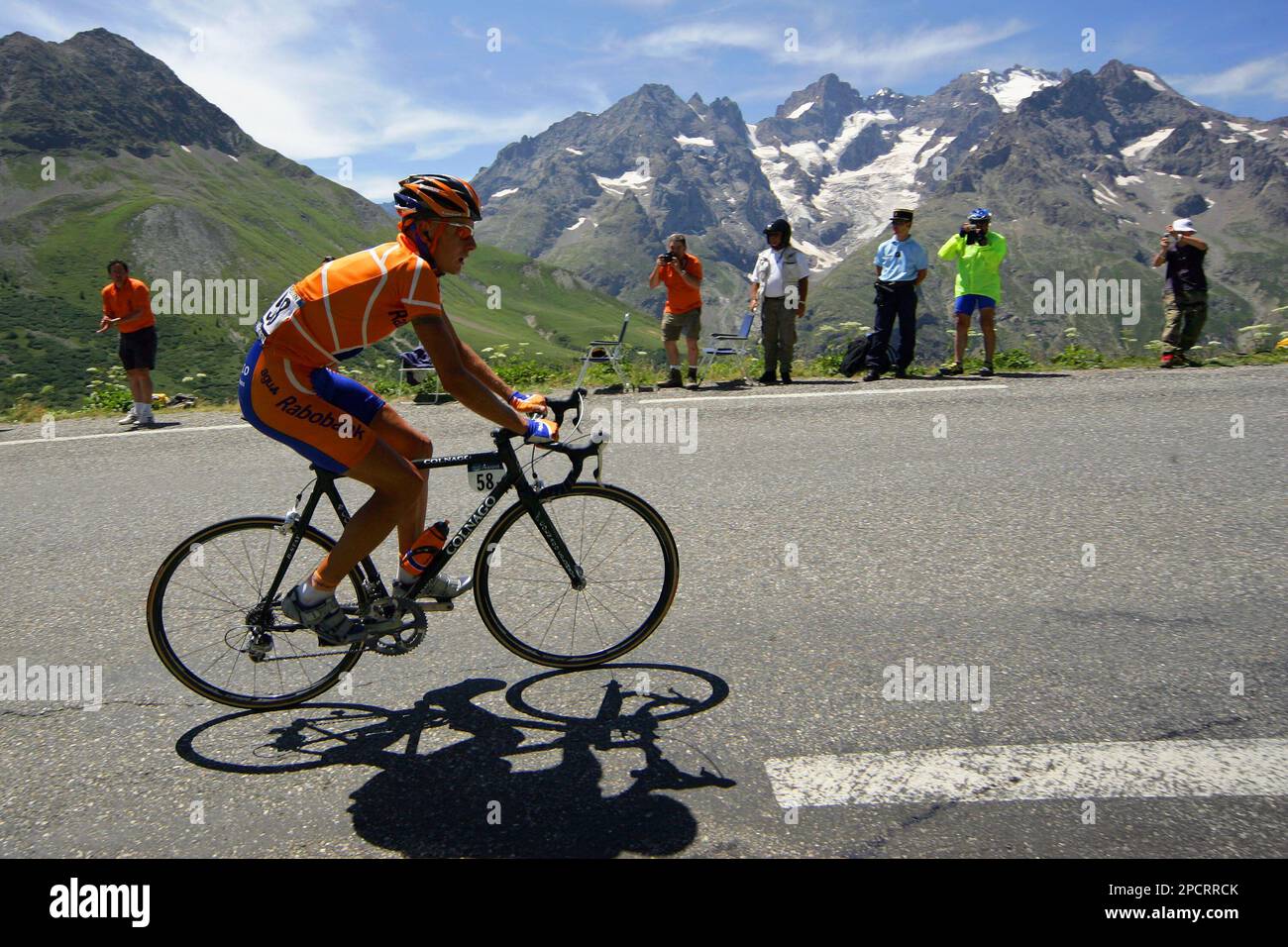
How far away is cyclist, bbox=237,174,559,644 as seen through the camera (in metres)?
3.51

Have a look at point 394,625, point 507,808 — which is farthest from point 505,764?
point 394,625

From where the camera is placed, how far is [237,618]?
4.12 m

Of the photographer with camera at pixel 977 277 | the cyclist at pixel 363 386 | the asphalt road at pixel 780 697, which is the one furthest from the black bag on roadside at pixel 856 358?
the cyclist at pixel 363 386

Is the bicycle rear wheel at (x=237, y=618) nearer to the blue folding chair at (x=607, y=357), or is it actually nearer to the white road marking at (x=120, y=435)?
the white road marking at (x=120, y=435)

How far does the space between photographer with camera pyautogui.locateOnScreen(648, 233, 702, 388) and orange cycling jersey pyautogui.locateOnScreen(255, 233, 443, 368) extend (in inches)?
346

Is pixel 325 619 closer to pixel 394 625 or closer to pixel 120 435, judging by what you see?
pixel 394 625

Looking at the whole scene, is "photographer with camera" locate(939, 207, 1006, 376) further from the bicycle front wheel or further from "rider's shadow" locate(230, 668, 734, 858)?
"rider's shadow" locate(230, 668, 734, 858)

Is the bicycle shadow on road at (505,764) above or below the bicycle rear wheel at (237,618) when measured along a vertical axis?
below

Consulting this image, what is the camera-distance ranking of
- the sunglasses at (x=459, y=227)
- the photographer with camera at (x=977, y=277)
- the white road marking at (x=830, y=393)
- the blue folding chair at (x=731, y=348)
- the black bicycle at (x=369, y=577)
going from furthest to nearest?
1. the blue folding chair at (x=731, y=348)
2. the photographer with camera at (x=977, y=277)
3. the white road marking at (x=830, y=393)
4. the black bicycle at (x=369, y=577)
5. the sunglasses at (x=459, y=227)

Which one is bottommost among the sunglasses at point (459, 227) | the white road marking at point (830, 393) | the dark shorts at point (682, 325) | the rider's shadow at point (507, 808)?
the rider's shadow at point (507, 808)

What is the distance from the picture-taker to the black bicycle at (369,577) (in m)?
3.98

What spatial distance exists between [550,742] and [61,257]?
216m

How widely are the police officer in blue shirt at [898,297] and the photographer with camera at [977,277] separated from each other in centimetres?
49

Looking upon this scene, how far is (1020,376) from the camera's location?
1173cm
